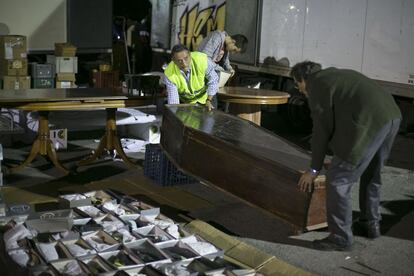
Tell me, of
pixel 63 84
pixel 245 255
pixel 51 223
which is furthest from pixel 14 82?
pixel 245 255

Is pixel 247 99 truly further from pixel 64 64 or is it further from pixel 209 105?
pixel 64 64

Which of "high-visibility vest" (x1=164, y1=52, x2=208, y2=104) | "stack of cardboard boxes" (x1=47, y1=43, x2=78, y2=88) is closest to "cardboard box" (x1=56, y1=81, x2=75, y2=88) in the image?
"stack of cardboard boxes" (x1=47, y1=43, x2=78, y2=88)

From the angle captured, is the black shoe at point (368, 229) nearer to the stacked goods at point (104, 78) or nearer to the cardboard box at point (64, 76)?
the stacked goods at point (104, 78)

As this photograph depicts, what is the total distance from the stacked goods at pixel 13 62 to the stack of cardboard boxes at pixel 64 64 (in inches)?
24.2

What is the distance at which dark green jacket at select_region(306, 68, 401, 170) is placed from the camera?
482cm

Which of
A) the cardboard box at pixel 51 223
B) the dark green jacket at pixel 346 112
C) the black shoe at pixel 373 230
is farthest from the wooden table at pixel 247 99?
the cardboard box at pixel 51 223

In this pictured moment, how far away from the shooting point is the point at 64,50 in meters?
11.6

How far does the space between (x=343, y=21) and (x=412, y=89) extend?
67.8 inches

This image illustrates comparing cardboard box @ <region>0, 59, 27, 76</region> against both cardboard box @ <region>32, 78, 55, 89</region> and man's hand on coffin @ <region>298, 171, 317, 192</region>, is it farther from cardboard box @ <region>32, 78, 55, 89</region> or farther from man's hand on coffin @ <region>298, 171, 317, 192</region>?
man's hand on coffin @ <region>298, 171, 317, 192</region>

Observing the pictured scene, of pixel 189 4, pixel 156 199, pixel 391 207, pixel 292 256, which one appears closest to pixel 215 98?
pixel 156 199

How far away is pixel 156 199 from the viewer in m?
6.52

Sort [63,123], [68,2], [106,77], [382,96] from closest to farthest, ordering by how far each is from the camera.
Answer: [382,96]
[63,123]
[106,77]
[68,2]

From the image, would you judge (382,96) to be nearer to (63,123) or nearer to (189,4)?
(63,123)

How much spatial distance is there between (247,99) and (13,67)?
16.9 feet
